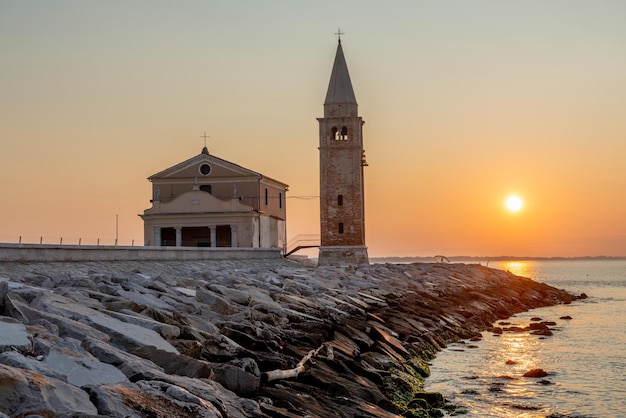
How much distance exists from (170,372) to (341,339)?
5312 mm

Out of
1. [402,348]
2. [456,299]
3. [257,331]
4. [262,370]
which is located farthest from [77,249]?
[456,299]

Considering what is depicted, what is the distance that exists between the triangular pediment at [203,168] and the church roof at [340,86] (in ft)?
22.1

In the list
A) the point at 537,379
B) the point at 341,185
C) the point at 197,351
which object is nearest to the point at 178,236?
the point at 341,185

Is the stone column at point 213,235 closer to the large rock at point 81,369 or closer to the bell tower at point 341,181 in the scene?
the bell tower at point 341,181

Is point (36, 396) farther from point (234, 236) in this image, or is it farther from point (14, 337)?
point (234, 236)

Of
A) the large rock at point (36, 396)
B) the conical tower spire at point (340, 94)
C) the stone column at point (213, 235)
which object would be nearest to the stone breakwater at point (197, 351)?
the large rock at point (36, 396)

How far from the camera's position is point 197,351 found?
823 cm

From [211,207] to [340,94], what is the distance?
884 centimetres

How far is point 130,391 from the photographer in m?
5.98

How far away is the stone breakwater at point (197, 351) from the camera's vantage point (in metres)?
5.91

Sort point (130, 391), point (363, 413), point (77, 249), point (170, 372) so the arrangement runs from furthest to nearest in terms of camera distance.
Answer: point (77, 249) → point (363, 413) → point (170, 372) → point (130, 391)

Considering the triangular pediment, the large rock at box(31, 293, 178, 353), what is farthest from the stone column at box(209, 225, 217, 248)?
the large rock at box(31, 293, 178, 353)

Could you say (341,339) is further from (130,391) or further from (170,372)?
(130,391)

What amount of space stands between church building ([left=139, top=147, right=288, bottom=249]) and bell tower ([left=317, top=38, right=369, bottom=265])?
3.87 meters
